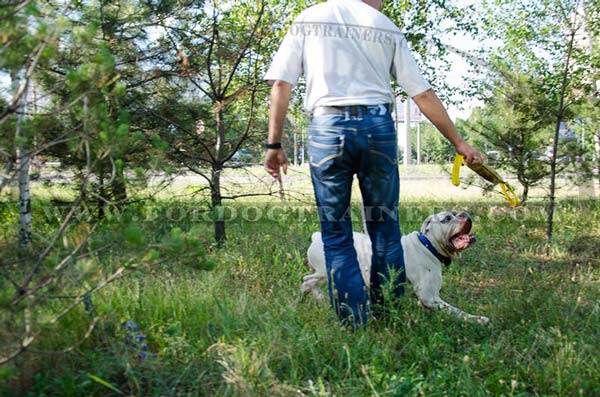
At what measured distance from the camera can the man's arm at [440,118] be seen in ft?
9.97

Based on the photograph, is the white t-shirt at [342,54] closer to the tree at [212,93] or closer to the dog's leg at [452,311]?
the dog's leg at [452,311]

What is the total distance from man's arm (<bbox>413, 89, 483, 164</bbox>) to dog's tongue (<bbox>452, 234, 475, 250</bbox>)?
651 millimetres

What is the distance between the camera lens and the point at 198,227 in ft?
7.47

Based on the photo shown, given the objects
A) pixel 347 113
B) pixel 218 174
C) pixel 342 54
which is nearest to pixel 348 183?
pixel 347 113

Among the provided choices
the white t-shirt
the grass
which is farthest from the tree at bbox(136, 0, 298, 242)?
the white t-shirt

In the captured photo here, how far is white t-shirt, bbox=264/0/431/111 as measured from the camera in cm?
293

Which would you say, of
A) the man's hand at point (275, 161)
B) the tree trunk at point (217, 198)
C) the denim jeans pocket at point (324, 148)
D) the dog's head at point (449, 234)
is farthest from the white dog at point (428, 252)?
the tree trunk at point (217, 198)

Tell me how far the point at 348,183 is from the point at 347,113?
0.38 m

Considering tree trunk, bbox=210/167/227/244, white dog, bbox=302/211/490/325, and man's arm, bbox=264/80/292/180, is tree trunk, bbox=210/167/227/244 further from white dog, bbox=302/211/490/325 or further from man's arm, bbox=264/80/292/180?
man's arm, bbox=264/80/292/180

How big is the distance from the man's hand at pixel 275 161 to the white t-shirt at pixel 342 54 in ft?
1.04

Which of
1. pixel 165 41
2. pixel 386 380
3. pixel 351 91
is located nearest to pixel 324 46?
pixel 351 91

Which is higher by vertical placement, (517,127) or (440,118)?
(517,127)

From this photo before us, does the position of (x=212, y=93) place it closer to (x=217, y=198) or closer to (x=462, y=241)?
(x=217, y=198)

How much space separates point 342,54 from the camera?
116 inches
